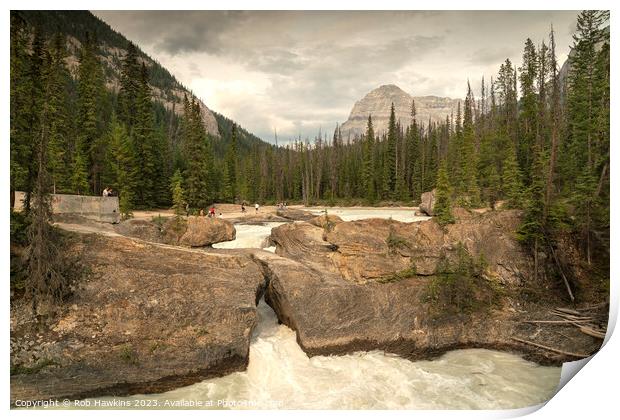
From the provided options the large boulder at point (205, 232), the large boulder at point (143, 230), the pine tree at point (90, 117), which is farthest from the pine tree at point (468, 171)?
the pine tree at point (90, 117)

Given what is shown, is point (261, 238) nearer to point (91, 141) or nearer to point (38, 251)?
point (38, 251)

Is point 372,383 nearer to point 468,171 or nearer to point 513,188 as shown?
point 513,188

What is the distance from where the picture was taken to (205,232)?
17.1 metres

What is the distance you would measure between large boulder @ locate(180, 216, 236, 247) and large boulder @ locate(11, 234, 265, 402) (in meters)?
6.41

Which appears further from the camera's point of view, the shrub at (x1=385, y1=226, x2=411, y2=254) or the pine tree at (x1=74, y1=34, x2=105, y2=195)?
the pine tree at (x1=74, y1=34, x2=105, y2=195)

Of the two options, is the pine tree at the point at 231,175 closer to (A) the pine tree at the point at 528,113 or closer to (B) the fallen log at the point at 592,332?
(A) the pine tree at the point at 528,113

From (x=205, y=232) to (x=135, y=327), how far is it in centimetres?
887

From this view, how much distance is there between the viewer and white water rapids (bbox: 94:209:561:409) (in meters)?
7.70

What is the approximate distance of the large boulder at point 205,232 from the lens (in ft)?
54.2

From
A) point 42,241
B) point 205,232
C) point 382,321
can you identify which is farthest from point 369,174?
point 42,241

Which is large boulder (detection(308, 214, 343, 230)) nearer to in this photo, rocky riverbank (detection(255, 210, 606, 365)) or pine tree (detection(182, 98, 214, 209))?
rocky riverbank (detection(255, 210, 606, 365))

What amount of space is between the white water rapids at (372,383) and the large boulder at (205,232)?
8052 millimetres

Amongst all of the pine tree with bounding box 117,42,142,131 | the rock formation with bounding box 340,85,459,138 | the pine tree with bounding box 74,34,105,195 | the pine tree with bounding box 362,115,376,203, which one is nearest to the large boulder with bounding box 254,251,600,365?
the rock formation with bounding box 340,85,459,138

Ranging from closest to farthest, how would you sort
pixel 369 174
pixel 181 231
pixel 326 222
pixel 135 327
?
pixel 135 327 < pixel 326 222 < pixel 181 231 < pixel 369 174
